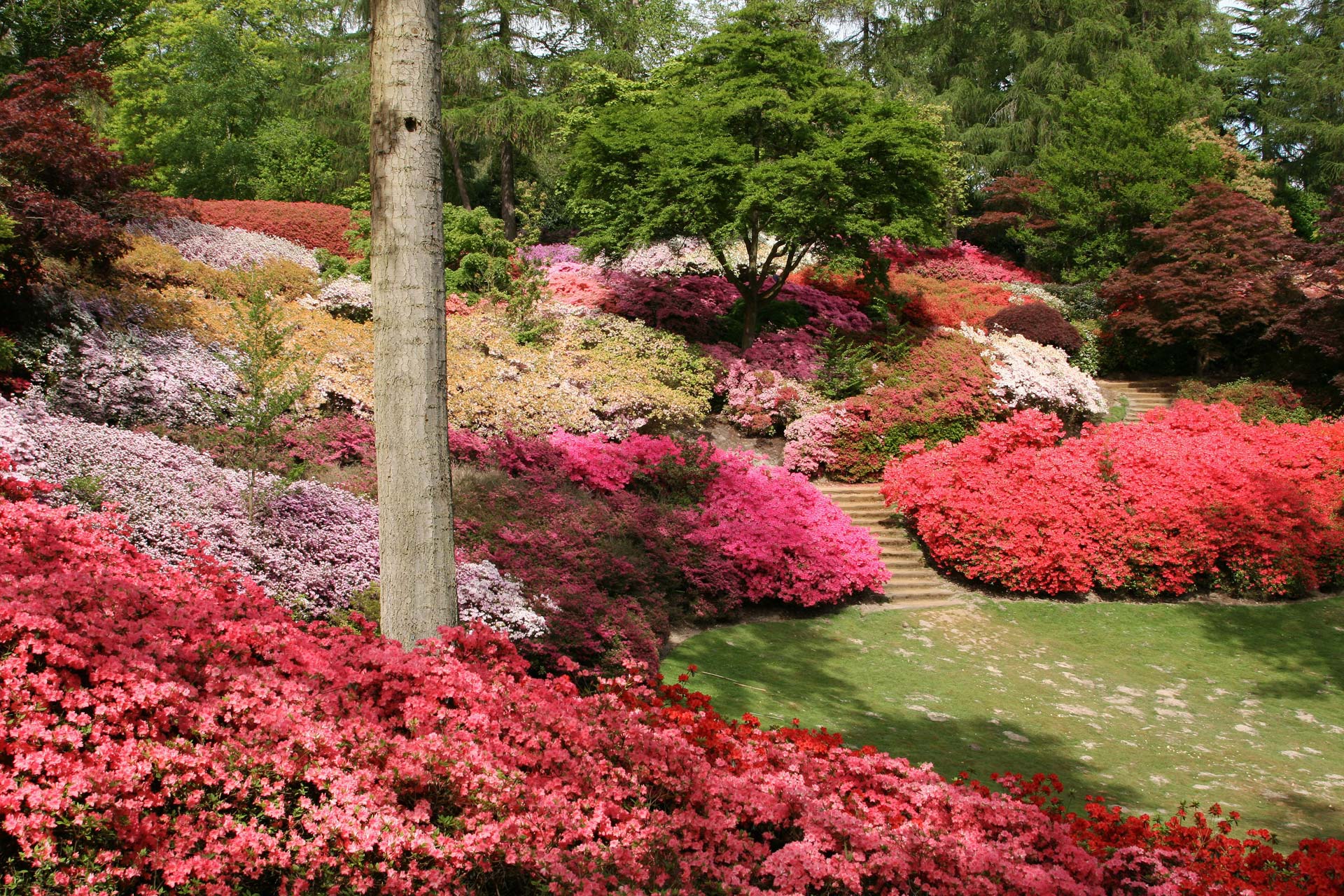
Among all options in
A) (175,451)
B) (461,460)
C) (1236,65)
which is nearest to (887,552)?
(461,460)

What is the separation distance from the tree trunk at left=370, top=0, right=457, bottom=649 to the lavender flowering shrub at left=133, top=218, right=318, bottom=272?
34.4ft

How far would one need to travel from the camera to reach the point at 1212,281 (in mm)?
18453

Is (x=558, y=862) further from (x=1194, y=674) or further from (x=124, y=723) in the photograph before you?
(x=1194, y=674)

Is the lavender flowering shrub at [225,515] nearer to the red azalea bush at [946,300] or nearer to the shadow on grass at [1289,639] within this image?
the shadow on grass at [1289,639]

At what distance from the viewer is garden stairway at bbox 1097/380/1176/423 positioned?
18359mm

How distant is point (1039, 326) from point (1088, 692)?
44.3ft

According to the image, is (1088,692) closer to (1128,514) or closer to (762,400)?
(1128,514)

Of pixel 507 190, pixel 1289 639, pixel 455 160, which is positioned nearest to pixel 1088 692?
pixel 1289 639

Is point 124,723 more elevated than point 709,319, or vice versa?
point 709,319

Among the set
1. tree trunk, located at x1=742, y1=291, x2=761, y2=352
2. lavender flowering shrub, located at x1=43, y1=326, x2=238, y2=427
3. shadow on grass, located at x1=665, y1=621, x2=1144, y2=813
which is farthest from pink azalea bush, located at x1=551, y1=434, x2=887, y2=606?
tree trunk, located at x1=742, y1=291, x2=761, y2=352

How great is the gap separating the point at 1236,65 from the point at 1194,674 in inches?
1430

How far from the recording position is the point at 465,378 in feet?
37.4

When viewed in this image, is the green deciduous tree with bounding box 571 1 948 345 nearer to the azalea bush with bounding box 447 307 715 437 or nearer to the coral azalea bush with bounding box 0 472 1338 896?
the azalea bush with bounding box 447 307 715 437

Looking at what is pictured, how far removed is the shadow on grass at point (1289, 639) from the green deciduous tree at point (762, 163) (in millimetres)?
7904
